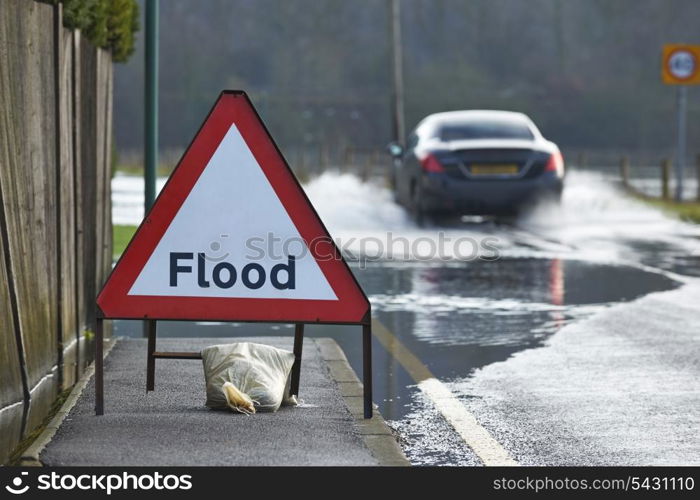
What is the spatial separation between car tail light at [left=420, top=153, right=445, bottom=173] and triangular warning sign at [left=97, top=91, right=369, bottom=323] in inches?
586

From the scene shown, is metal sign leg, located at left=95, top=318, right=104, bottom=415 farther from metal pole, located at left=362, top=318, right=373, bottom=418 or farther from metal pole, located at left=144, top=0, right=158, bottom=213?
metal pole, located at left=144, top=0, right=158, bottom=213

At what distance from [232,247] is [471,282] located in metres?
7.90

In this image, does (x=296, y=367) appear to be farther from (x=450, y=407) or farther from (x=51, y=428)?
(x=51, y=428)

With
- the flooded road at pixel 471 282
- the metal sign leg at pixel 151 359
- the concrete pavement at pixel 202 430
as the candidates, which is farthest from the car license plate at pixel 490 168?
the metal sign leg at pixel 151 359

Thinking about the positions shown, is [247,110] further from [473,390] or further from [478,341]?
[478,341]

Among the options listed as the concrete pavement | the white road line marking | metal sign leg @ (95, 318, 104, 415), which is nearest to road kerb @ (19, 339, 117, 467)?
the concrete pavement

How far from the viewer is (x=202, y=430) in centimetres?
671

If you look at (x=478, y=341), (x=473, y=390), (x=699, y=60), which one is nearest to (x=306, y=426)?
(x=473, y=390)

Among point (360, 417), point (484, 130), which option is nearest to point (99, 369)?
Result: point (360, 417)

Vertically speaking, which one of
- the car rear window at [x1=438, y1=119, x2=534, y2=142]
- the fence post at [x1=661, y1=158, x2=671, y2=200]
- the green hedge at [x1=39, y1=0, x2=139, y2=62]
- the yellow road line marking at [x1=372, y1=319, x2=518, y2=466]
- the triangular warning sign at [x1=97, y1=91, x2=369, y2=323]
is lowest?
the fence post at [x1=661, y1=158, x2=671, y2=200]

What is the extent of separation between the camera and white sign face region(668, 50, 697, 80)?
93.1 ft

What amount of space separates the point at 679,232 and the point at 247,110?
15543 millimetres

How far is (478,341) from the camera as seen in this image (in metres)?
10.6

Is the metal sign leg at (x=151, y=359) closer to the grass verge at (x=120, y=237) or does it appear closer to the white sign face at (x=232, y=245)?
the white sign face at (x=232, y=245)
